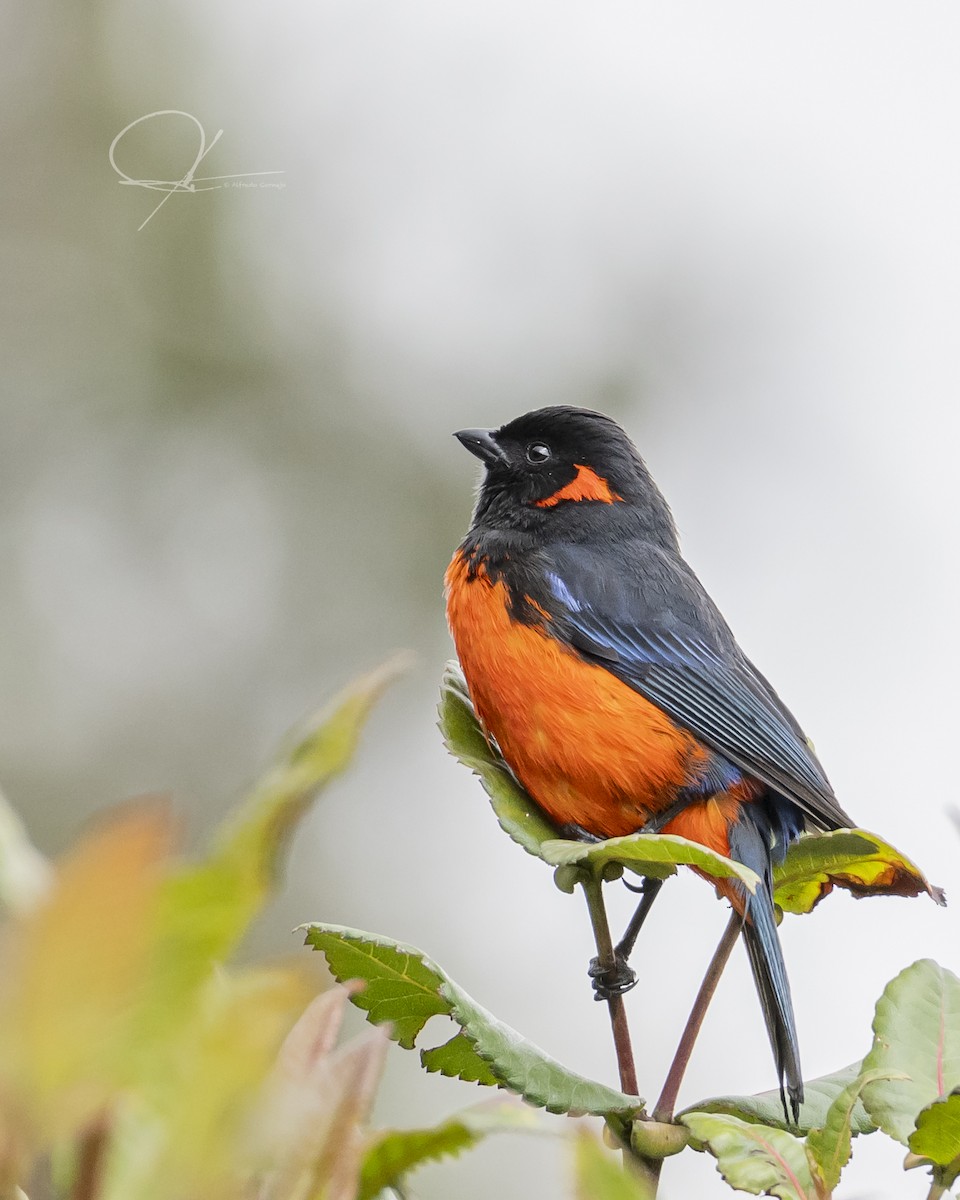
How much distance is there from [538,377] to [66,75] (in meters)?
4.23

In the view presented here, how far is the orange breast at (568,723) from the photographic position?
3.24m

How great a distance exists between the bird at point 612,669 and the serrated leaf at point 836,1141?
5.12ft

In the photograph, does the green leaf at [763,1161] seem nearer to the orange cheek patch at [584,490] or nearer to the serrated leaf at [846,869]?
the serrated leaf at [846,869]

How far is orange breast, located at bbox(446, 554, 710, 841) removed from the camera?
3.24 meters

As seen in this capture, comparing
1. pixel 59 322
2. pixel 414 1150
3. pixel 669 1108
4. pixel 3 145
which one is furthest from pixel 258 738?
pixel 414 1150

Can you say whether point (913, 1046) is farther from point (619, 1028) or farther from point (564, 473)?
point (564, 473)

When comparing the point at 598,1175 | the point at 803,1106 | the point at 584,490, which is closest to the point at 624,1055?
the point at 803,1106

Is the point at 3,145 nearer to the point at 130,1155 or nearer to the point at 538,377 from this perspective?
the point at 538,377

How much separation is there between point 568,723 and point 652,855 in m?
1.87

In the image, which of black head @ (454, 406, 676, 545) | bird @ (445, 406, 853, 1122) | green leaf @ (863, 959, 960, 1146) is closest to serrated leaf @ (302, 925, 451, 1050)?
green leaf @ (863, 959, 960, 1146)

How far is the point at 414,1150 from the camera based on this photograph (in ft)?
2.69

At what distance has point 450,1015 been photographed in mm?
1752

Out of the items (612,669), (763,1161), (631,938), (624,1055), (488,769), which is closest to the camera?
(763,1161)

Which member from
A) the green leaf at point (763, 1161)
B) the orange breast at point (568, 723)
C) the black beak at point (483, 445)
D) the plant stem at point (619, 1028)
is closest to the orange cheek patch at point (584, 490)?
the black beak at point (483, 445)
